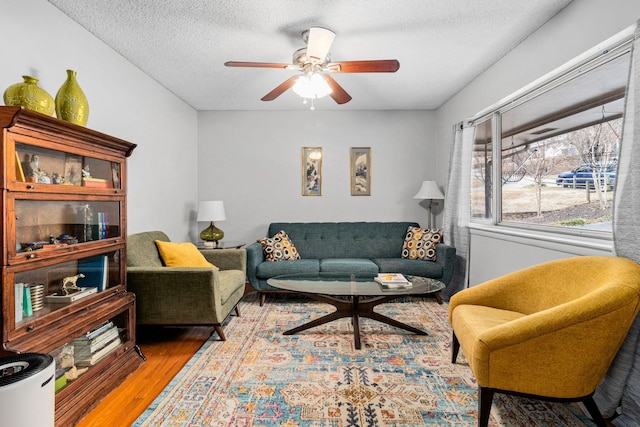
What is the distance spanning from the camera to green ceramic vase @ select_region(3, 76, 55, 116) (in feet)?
5.53

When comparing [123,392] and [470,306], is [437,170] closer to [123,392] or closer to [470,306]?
[470,306]

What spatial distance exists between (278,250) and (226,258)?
766mm

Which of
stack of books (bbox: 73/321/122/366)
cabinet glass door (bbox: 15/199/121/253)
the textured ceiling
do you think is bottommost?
stack of books (bbox: 73/321/122/366)

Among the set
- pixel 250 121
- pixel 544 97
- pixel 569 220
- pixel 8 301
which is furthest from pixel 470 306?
pixel 250 121

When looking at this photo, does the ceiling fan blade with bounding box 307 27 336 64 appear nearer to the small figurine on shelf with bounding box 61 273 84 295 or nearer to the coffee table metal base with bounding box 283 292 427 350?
the coffee table metal base with bounding box 283 292 427 350

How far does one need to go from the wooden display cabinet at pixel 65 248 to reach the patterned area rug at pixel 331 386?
Answer: 1.44 ft

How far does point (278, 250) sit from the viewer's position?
4.15 m

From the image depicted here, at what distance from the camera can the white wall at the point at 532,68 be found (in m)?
1.99

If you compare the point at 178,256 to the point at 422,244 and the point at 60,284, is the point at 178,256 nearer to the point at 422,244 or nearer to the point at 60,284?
the point at 60,284

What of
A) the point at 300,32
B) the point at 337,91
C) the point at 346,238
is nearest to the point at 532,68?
the point at 337,91

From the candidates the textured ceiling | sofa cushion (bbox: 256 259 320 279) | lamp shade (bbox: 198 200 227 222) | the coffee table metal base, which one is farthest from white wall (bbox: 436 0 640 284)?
lamp shade (bbox: 198 200 227 222)

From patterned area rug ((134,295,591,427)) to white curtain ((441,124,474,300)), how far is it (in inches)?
41.8

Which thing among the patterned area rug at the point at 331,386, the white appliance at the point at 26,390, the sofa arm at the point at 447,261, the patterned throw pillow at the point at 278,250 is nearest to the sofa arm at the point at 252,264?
the patterned throw pillow at the point at 278,250

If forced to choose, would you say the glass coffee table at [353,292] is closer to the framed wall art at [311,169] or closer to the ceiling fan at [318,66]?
the ceiling fan at [318,66]
